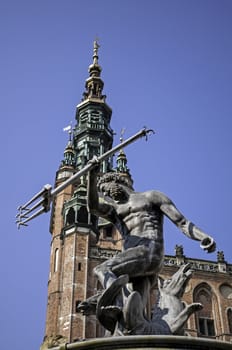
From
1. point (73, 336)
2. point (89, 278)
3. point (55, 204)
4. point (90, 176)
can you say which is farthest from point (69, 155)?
point (90, 176)

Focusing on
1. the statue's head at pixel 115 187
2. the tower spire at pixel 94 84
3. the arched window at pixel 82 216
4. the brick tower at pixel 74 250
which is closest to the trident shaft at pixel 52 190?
the statue's head at pixel 115 187

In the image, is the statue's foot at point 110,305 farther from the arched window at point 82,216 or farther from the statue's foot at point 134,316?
the arched window at point 82,216

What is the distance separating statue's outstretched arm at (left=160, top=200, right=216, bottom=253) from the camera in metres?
5.65

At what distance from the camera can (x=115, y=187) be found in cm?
659

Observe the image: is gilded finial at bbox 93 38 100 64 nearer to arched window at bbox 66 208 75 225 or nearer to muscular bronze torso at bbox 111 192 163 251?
arched window at bbox 66 208 75 225

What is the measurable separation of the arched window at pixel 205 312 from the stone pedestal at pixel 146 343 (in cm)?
3165

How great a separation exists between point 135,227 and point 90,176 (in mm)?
805

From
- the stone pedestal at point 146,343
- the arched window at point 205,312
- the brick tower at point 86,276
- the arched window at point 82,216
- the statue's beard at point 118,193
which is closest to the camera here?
the stone pedestal at point 146,343

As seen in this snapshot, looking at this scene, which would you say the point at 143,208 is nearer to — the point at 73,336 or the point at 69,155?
the point at 73,336

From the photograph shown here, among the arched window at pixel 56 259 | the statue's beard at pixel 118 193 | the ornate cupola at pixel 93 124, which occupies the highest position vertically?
the ornate cupola at pixel 93 124

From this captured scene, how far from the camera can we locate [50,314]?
35.3 metres

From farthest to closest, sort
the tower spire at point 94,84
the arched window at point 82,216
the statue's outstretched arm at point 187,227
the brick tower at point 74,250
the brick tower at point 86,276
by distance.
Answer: the tower spire at point 94,84
the arched window at point 82,216
the brick tower at point 86,276
the brick tower at point 74,250
the statue's outstretched arm at point 187,227

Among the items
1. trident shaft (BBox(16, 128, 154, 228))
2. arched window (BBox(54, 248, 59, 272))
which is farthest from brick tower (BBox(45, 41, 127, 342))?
trident shaft (BBox(16, 128, 154, 228))

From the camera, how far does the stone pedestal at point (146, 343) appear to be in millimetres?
4895
